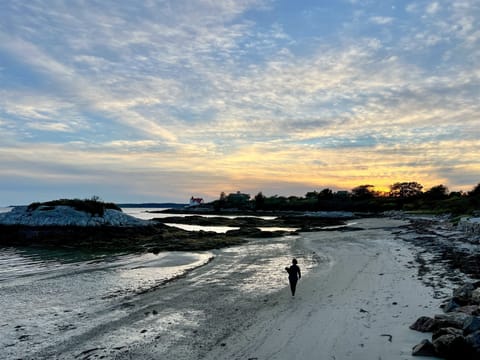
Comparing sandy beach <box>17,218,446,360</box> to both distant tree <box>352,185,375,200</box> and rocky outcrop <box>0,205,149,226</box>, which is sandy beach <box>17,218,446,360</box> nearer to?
rocky outcrop <box>0,205,149,226</box>

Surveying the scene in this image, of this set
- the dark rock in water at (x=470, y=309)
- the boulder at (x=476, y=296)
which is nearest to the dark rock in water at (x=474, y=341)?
the dark rock in water at (x=470, y=309)

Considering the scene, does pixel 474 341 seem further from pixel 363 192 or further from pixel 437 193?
pixel 363 192

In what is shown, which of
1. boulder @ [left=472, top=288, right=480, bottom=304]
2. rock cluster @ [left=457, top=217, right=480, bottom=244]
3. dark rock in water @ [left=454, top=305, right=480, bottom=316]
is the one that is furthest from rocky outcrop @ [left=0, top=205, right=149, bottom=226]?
dark rock in water @ [left=454, top=305, right=480, bottom=316]

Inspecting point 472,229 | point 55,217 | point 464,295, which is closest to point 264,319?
point 464,295

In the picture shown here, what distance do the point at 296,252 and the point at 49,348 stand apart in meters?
22.3

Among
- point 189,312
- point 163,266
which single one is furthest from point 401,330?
point 163,266

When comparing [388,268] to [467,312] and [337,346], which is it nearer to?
[467,312]

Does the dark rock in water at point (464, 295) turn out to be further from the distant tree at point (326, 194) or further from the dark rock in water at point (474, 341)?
the distant tree at point (326, 194)

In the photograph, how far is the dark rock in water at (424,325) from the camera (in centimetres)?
920

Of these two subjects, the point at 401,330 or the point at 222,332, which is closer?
the point at 401,330

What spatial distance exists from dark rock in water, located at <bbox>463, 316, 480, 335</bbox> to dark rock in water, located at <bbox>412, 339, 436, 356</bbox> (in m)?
0.86

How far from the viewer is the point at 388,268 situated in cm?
1983

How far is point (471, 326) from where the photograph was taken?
26.2ft

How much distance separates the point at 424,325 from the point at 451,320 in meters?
0.64
